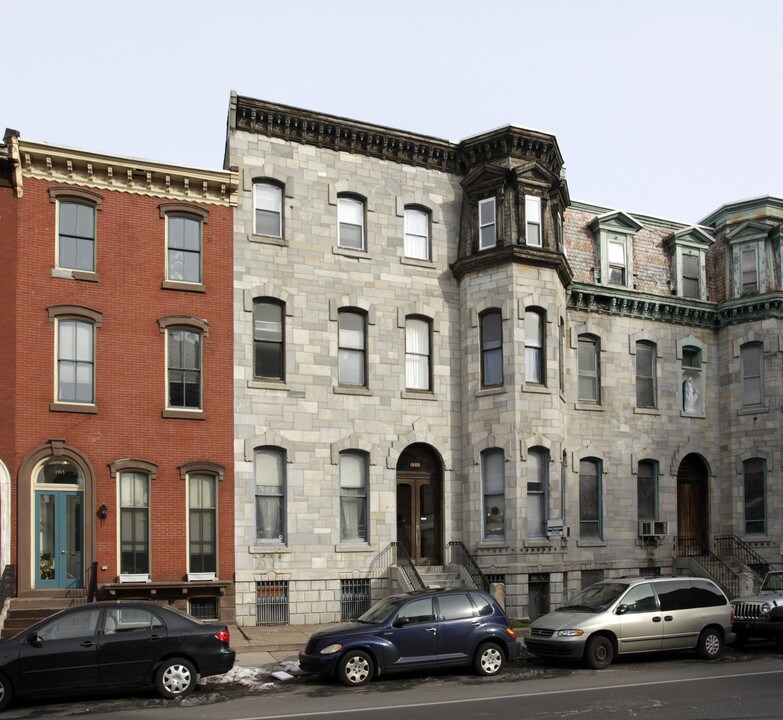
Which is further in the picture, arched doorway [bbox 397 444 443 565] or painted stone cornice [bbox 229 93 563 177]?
arched doorway [bbox 397 444 443 565]

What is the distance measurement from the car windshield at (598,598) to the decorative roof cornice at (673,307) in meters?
11.6

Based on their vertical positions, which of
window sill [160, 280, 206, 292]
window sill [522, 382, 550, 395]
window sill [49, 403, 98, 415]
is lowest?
window sill [49, 403, 98, 415]

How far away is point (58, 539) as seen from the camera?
2272cm

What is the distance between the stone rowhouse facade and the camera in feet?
74.4

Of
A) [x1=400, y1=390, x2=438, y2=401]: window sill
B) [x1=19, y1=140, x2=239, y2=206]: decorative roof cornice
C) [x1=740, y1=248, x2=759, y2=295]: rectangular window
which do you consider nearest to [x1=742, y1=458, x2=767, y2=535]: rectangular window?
[x1=740, y1=248, x2=759, y2=295]: rectangular window

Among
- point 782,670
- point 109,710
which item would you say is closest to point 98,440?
point 109,710

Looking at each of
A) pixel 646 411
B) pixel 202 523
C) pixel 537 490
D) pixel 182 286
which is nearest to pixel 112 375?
pixel 182 286

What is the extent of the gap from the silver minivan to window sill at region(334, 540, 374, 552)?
7.21m

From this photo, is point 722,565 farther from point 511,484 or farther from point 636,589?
point 636,589

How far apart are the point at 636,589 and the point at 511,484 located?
7425 mm

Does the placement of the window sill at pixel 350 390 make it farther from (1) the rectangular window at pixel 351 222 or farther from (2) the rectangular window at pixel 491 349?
(1) the rectangular window at pixel 351 222

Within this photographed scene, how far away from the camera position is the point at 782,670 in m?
17.8

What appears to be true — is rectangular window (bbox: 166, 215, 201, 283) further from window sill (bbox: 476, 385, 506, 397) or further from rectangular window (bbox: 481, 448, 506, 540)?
rectangular window (bbox: 481, 448, 506, 540)

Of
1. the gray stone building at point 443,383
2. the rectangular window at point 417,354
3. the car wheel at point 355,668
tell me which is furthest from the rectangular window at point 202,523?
the car wheel at point 355,668
